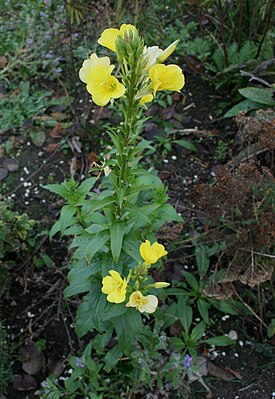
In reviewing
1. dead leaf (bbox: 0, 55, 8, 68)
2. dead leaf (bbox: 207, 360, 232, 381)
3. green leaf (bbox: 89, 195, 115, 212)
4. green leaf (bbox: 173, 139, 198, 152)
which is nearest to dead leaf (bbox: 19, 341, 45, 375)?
dead leaf (bbox: 207, 360, 232, 381)

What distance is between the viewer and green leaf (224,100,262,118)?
371cm

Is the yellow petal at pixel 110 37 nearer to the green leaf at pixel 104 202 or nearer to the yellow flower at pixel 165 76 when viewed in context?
the yellow flower at pixel 165 76

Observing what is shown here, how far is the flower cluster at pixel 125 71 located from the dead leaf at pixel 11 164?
207cm

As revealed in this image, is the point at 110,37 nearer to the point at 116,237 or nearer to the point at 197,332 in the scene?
the point at 116,237

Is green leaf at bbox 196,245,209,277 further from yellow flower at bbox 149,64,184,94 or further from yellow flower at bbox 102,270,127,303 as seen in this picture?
yellow flower at bbox 149,64,184,94

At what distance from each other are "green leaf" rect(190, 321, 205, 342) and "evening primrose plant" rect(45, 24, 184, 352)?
0.48 meters

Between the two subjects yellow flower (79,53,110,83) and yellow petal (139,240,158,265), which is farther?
yellow petal (139,240,158,265)

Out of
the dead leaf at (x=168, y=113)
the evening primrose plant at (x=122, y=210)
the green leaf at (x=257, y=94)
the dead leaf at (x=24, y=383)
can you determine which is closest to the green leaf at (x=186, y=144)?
the dead leaf at (x=168, y=113)

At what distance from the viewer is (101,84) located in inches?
67.6

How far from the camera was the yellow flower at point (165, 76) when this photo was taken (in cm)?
171

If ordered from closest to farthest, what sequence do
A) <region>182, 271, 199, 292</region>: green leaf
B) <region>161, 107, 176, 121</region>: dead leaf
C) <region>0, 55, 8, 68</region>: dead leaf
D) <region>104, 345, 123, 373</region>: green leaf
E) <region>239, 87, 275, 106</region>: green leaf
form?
<region>104, 345, 123, 373</region>: green leaf, <region>182, 271, 199, 292</region>: green leaf, <region>239, 87, 275, 106</region>: green leaf, <region>161, 107, 176, 121</region>: dead leaf, <region>0, 55, 8, 68</region>: dead leaf

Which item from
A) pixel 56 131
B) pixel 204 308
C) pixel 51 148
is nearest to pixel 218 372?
pixel 204 308

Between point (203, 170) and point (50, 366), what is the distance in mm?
1690

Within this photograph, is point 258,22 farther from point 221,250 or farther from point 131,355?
point 131,355
